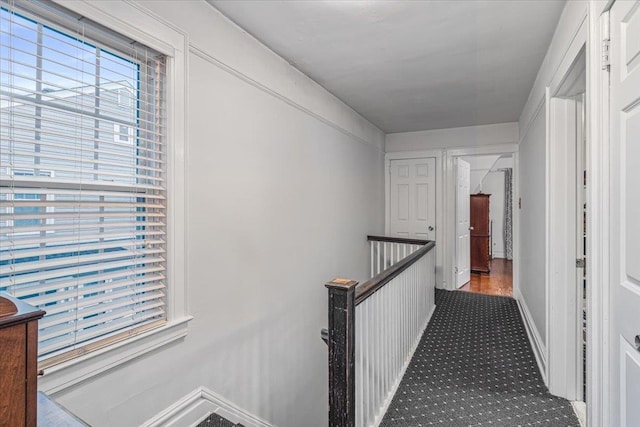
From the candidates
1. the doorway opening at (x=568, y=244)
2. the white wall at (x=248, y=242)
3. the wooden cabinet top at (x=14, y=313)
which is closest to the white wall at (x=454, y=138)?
the white wall at (x=248, y=242)

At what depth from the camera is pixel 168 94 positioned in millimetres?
1683

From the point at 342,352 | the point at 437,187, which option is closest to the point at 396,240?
the point at 437,187

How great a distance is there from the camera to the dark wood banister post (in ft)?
4.79

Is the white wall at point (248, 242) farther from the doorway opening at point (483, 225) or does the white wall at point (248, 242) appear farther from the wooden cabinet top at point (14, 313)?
the doorway opening at point (483, 225)

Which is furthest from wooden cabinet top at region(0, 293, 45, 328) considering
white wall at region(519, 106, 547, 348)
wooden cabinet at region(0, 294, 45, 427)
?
white wall at region(519, 106, 547, 348)

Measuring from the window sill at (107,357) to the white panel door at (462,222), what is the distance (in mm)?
4290

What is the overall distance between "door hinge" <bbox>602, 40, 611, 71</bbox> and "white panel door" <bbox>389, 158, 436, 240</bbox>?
367 centimetres

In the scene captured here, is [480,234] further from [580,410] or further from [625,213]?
[625,213]

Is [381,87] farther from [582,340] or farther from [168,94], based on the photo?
[582,340]

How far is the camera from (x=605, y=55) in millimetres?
1289

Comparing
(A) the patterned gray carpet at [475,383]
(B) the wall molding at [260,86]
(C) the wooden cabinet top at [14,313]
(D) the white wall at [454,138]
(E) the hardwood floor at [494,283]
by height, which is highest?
(D) the white wall at [454,138]

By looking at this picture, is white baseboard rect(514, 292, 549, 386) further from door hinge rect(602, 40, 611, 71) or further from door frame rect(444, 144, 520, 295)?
door hinge rect(602, 40, 611, 71)

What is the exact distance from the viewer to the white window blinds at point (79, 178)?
1.19m

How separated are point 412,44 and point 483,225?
16.5 feet
